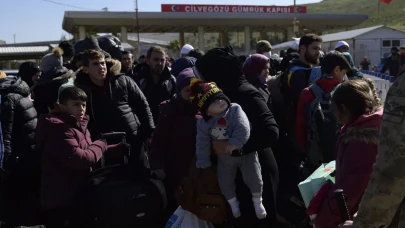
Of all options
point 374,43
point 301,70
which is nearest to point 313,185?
point 301,70

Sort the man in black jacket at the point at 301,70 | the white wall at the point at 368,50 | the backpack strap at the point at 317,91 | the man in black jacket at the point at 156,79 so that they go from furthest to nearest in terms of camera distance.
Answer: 1. the white wall at the point at 368,50
2. the man in black jacket at the point at 156,79
3. the man in black jacket at the point at 301,70
4. the backpack strap at the point at 317,91

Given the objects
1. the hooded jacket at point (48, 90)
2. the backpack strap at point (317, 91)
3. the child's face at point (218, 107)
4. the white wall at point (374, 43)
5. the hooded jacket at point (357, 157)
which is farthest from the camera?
the white wall at point (374, 43)

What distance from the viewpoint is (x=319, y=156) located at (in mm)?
4242

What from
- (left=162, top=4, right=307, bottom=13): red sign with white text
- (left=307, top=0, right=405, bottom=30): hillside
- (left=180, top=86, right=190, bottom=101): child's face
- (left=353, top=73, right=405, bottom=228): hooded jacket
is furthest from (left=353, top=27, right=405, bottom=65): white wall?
(left=307, top=0, right=405, bottom=30): hillside

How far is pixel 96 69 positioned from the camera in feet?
15.1

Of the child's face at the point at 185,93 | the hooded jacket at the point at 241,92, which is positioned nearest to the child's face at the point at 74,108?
the child's face at the point at 185,93

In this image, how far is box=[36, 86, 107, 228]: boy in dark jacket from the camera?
13.0 ft

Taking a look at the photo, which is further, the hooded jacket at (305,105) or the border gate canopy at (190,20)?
the border gate canopy at (190,20)

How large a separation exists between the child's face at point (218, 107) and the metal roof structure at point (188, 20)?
43.3 meters

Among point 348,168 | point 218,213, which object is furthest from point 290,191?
point 348,168

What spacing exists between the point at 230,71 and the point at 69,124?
1.39 metres

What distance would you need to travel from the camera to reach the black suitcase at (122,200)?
3.88 metres

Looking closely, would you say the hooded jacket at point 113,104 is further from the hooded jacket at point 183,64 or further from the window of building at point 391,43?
the window of building at point 391,43

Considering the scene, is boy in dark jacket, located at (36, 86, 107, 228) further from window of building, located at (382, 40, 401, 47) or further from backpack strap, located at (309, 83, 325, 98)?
window of building, located at (382, 40, 401, 47)
